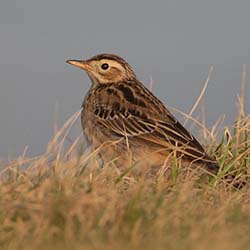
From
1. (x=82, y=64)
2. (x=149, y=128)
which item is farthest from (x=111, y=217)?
(x=82, y=64)

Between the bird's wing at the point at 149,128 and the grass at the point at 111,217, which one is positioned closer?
the grass at the point at 111,217

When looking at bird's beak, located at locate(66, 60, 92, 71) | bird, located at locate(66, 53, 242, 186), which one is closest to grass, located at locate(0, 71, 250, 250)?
bird, located at locate(66, 53, 242, 186)

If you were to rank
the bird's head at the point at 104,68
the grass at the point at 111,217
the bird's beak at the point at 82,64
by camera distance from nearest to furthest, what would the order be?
the grass at the point at 111,217, the bird's beak at the point at 82,64, the bird's head at the point at 104,68

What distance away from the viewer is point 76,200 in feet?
17.6

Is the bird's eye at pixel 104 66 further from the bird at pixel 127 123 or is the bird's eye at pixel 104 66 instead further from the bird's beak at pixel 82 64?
the bird's beak at pixel 82 64

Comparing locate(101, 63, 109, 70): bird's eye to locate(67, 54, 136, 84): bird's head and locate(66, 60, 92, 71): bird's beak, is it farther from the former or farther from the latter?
locate(66, 60, 92, 71): bird's beak

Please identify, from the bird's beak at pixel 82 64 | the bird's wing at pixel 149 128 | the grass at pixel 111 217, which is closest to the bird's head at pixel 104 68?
the bird's beak at pixel 82 64

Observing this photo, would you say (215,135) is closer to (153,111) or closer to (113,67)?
(153,111)

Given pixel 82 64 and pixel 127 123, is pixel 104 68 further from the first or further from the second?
pixel 127 123

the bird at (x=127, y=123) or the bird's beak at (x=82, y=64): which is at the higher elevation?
the bird's beak at (x=82, y=64)

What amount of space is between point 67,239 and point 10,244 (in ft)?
1.29

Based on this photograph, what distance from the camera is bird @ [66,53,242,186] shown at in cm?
857

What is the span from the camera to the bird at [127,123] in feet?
28.1

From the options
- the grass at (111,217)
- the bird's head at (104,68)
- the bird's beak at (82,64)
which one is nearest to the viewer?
the grass at (111,217)
